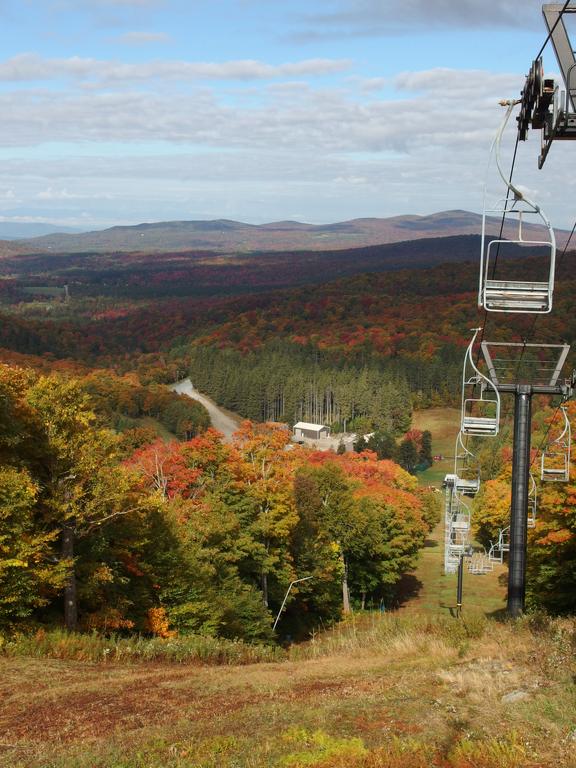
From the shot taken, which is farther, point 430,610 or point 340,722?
point 430,610

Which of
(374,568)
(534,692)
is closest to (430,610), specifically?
(374,568)

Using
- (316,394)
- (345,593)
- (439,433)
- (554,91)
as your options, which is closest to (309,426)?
(316,394)

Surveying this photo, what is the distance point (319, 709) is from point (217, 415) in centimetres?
10634

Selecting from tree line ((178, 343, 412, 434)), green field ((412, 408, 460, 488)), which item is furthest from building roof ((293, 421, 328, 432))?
green field ((412, 408, 460, 488))

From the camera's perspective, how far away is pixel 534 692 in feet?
37.2

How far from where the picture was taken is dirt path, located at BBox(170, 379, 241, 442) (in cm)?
10625

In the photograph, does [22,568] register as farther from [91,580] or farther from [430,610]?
[430,610]

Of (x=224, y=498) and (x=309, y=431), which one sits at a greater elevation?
(x=224, y=498)

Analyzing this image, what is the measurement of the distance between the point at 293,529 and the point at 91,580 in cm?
1869

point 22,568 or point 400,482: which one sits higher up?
point 22,568

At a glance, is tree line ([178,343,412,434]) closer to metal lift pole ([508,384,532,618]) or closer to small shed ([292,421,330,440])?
small shed ([292,421,330,440])

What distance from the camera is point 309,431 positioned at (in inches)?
4247

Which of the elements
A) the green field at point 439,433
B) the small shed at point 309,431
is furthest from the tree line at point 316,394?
the small shed at point 309,431

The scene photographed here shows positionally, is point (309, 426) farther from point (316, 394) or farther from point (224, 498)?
point (224, 498)
